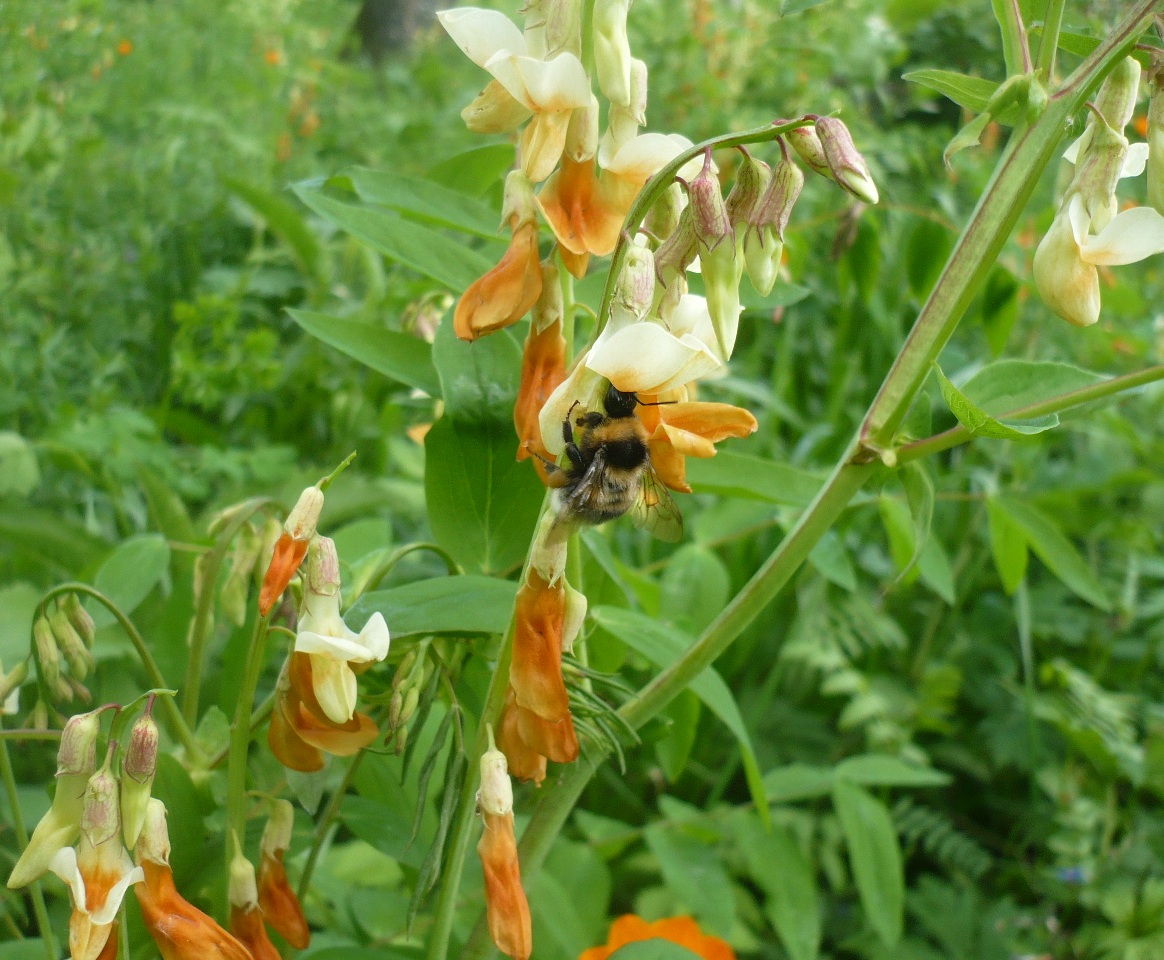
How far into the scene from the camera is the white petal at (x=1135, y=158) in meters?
0.87

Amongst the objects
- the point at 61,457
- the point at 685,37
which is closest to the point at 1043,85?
the point at 61,457

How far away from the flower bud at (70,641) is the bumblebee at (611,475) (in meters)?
→ 0.40

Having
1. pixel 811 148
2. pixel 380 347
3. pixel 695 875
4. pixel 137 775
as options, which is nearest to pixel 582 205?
pixel 811 148

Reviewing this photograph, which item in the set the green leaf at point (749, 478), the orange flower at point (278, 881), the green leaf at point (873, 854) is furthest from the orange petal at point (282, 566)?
the green leaf at point (873, 854)

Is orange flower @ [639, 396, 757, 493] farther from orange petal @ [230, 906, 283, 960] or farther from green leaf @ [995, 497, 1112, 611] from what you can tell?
green leaf @ [995, 497, 1112, 611]

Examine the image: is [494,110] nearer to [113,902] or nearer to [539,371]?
[539,371]

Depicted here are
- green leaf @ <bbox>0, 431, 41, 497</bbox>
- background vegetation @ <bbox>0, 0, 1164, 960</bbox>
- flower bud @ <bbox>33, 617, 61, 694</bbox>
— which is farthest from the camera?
green leaf @ <bbox>0, 431, 41, 497</bbox>

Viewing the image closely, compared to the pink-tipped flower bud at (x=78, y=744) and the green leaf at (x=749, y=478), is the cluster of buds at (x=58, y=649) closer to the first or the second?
the pink-tipped flower bud at (x=78, y=744)

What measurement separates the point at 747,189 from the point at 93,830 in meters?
0.58

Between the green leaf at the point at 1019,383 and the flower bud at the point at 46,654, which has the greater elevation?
the green leaf at the point at 1019,383

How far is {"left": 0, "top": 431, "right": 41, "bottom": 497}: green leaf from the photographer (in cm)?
139

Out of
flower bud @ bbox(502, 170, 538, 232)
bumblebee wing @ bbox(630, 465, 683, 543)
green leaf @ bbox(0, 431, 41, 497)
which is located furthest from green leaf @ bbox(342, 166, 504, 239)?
green leaf @ bbox(0, 431, 41, 497)

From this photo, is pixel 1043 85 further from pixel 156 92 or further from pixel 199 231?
pixel 156 92

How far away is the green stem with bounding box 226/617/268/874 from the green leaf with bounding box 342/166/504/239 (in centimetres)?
40
